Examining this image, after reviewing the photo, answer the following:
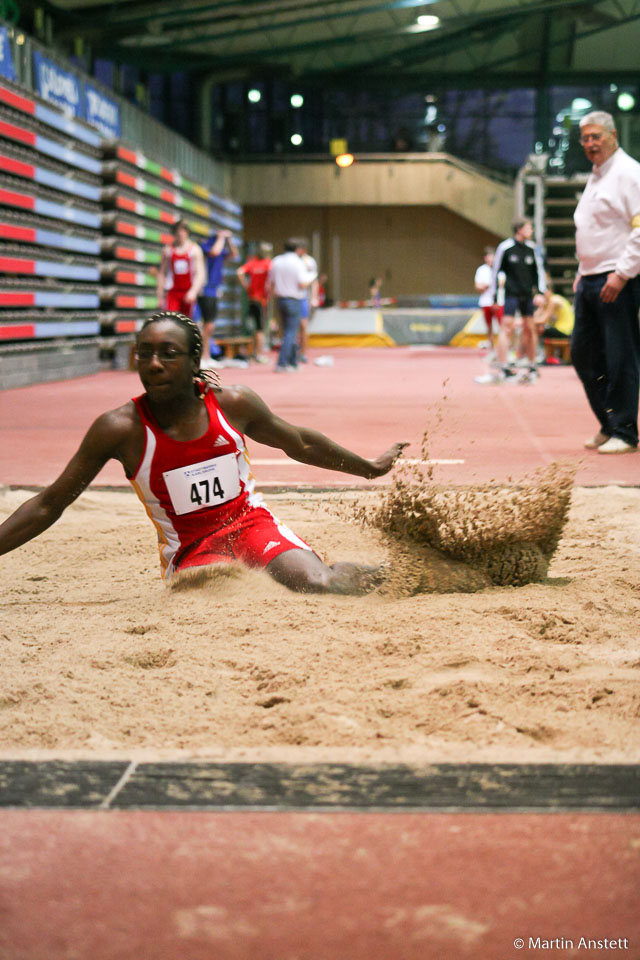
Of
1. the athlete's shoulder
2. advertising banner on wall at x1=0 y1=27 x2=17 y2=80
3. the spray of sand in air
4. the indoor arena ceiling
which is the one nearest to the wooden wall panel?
the indoor arena ceiling

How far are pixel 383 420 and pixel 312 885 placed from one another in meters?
7.53

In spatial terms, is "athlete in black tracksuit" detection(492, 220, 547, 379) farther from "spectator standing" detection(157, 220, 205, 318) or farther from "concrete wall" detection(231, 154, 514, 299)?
"concrete wall" detection(231, 154, 514, 299)

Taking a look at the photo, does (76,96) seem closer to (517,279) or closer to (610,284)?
(517,279)

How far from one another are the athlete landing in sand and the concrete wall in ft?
106

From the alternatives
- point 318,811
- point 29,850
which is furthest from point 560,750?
point 29,850

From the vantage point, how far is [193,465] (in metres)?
3.38

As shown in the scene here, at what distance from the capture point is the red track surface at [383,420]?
248 inches

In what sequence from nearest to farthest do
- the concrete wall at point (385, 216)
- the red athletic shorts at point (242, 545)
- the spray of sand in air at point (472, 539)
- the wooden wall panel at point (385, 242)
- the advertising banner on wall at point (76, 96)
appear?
the red athletic shorts at point (242, 545), the spray of sand in air at point (472, 539), the advertising banner on wall at point (76, 96), the concrete wall at point (385, 216), the wooden wall panel at point (385, 242)

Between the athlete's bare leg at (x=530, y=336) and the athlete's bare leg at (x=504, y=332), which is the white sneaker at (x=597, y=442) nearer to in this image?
the athlete's bare leg at (x=504, y=332)

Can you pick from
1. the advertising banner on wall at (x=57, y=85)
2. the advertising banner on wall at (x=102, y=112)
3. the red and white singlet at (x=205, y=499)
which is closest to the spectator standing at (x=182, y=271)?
the advertising banner on wall at (x=57, y=85)

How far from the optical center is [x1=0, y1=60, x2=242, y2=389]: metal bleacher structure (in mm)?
12930

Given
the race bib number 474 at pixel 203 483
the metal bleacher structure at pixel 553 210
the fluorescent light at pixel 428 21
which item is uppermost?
the fluorescent light at pixel 428 21

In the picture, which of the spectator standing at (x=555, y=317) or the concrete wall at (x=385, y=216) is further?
the concrete wall at (x=385, y=216)

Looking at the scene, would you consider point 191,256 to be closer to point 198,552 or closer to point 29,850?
point 198,552
